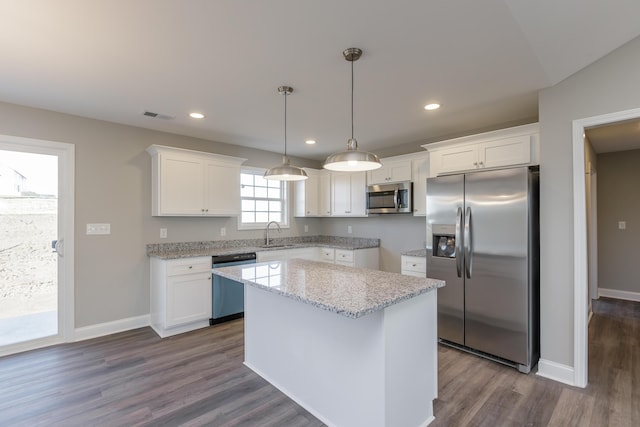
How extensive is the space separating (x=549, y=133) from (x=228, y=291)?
375cm

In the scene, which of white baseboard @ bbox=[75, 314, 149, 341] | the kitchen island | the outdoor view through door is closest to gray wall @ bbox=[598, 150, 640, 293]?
the kitchen island

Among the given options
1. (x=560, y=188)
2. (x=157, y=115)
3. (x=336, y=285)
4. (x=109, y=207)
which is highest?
(x=157, y=115)

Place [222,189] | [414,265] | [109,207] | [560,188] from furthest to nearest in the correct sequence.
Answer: [222,189], [414,265], [109,207], [560,188]

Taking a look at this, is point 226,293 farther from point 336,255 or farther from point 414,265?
point 414,265

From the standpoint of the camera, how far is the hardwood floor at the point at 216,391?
82.3 inches

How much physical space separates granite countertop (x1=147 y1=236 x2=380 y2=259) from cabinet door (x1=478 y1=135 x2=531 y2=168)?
2096 millimetres

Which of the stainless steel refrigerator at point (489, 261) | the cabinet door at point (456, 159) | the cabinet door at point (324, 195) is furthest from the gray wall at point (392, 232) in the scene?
the stainless steel refrigerator at point (489, 261)

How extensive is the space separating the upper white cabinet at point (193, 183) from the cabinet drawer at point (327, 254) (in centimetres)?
146

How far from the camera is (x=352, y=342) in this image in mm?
1874

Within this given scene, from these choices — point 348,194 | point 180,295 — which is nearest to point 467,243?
point 348,194

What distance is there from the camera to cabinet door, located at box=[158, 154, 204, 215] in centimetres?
374

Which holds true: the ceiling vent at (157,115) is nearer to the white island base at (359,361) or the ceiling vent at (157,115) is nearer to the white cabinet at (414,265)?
the white island base at (359,361)

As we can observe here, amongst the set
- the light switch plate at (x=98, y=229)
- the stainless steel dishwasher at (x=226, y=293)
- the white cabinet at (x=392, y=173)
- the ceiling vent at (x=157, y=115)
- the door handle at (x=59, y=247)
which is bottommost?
the stainless steel dishwasher at (x=226, y=293)

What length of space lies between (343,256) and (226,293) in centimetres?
173
